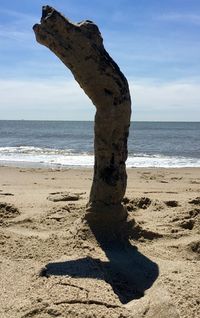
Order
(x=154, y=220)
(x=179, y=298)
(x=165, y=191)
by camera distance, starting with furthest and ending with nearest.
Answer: (x=165, y=191)
(x=154, y=220)
(x=179, y=298)

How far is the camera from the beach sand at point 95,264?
128 inches

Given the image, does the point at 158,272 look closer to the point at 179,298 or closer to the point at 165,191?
the point at 179,298

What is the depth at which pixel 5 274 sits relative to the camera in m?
3.86

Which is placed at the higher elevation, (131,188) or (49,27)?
(49,27)

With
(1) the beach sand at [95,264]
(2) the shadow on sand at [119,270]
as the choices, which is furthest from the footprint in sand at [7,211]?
(2) the shadow on sand at [119,270]

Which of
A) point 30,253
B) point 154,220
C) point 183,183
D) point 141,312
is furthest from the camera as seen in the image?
point 183,183

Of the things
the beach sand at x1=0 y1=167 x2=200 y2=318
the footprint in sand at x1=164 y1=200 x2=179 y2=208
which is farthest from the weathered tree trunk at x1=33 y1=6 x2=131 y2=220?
the footprint in sand at x1=164 y1=200 x2=179 y2=208

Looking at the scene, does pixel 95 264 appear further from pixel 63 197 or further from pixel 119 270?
pixel 63 197

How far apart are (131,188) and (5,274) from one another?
5565 millimetres

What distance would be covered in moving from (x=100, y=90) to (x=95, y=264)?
1731mm

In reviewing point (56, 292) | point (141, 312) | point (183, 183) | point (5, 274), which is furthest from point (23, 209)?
point (183, 183)

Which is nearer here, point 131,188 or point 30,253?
point 30,253

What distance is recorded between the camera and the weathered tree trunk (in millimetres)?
4512

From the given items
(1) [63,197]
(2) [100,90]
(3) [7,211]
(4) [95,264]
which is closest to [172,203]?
(1) [63,197]
